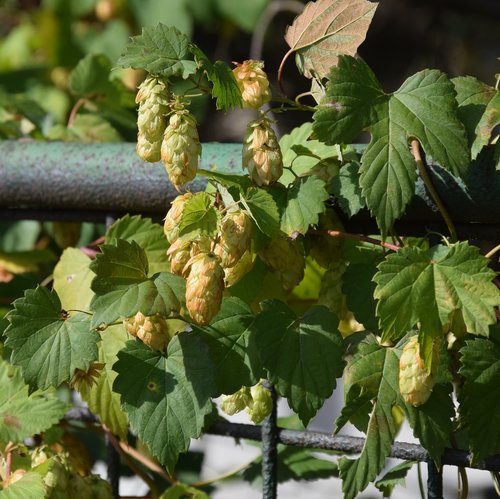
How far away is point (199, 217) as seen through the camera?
0.98 m

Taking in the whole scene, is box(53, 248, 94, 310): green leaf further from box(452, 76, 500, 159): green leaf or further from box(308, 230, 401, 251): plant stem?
box(452, 76, 500, 159): green leaf

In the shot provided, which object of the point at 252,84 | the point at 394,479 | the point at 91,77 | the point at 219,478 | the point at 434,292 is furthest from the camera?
the point at 91,77

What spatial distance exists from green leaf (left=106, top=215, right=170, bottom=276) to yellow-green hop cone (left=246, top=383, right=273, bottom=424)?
18 centimetres

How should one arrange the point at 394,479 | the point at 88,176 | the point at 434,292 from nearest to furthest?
the point at 434,292 → the point at 394,479 → the point at 88,176

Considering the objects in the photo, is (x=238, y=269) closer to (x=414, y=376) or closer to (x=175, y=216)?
(x=175, y=216)

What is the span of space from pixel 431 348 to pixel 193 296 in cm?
22

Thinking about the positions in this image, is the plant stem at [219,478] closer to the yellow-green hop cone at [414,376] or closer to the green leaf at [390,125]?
the yellow-green hop cone at [414,376]

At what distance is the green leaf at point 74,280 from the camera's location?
4.06ft

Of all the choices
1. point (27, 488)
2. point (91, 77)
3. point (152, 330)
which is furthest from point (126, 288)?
point (91, 77)

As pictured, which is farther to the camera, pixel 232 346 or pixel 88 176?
pixel 88 176

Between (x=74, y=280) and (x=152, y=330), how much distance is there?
0.26m

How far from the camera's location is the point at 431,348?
0.93 meters

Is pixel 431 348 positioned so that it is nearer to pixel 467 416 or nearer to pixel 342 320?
pixel 467 416

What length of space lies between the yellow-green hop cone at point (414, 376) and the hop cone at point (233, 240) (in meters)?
0.18
